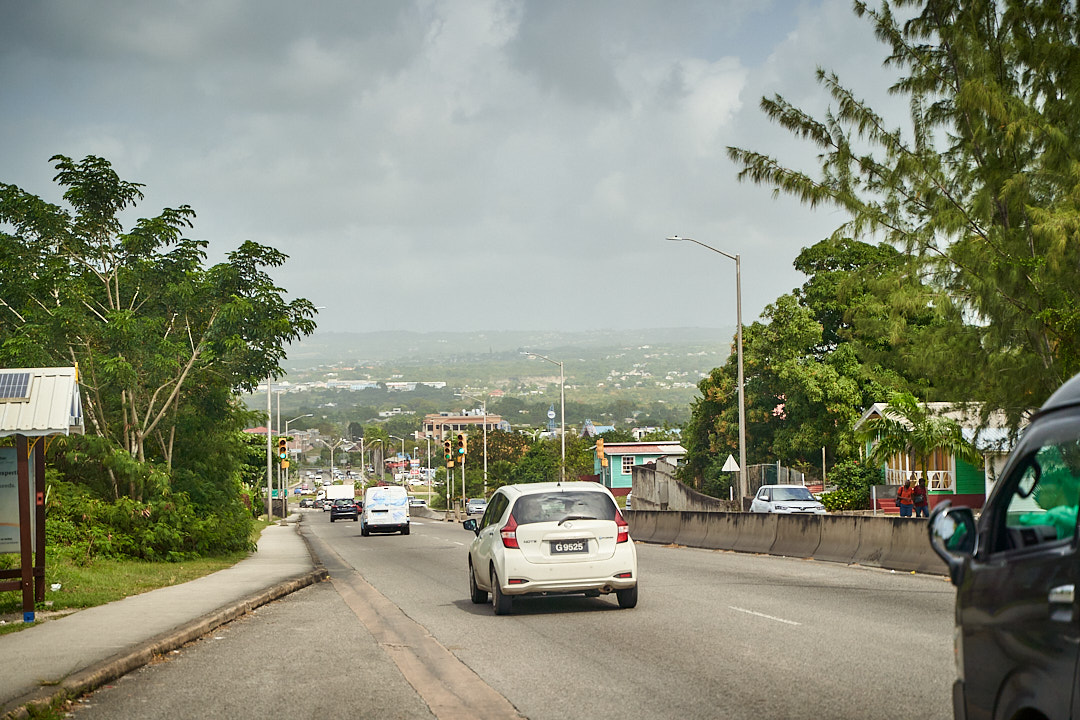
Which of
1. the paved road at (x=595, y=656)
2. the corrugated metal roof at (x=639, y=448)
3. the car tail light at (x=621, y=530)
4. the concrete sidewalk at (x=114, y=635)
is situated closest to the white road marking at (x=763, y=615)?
the paved road at (x=595, y=656)

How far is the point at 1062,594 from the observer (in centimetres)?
398

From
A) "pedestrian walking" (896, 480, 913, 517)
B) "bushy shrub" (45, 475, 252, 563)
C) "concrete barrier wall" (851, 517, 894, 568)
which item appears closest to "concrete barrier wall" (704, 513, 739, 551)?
"concrete barrier wall" (851, 517, 894, 568)

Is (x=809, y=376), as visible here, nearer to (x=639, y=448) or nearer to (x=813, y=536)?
(x=813, y=536)

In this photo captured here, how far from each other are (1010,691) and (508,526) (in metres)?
10.8

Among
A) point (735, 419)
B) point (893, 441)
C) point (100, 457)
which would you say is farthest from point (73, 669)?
point (735, 419)

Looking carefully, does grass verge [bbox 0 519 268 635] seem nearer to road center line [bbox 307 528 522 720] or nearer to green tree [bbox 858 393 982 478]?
road center line [bbox 307 528 522 720]

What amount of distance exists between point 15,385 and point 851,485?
1608 inches

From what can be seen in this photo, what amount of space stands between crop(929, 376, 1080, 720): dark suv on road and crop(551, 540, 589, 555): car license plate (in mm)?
9629

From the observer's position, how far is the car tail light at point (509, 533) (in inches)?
579

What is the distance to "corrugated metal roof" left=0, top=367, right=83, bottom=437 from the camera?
1345cm

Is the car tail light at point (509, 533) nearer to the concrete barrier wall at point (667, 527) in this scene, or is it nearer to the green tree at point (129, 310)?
the green tree at point (129, 310)

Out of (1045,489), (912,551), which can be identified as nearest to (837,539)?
(912,551)

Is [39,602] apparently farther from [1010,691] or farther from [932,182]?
[932,182]

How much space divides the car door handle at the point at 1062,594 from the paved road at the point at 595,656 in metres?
4.22
